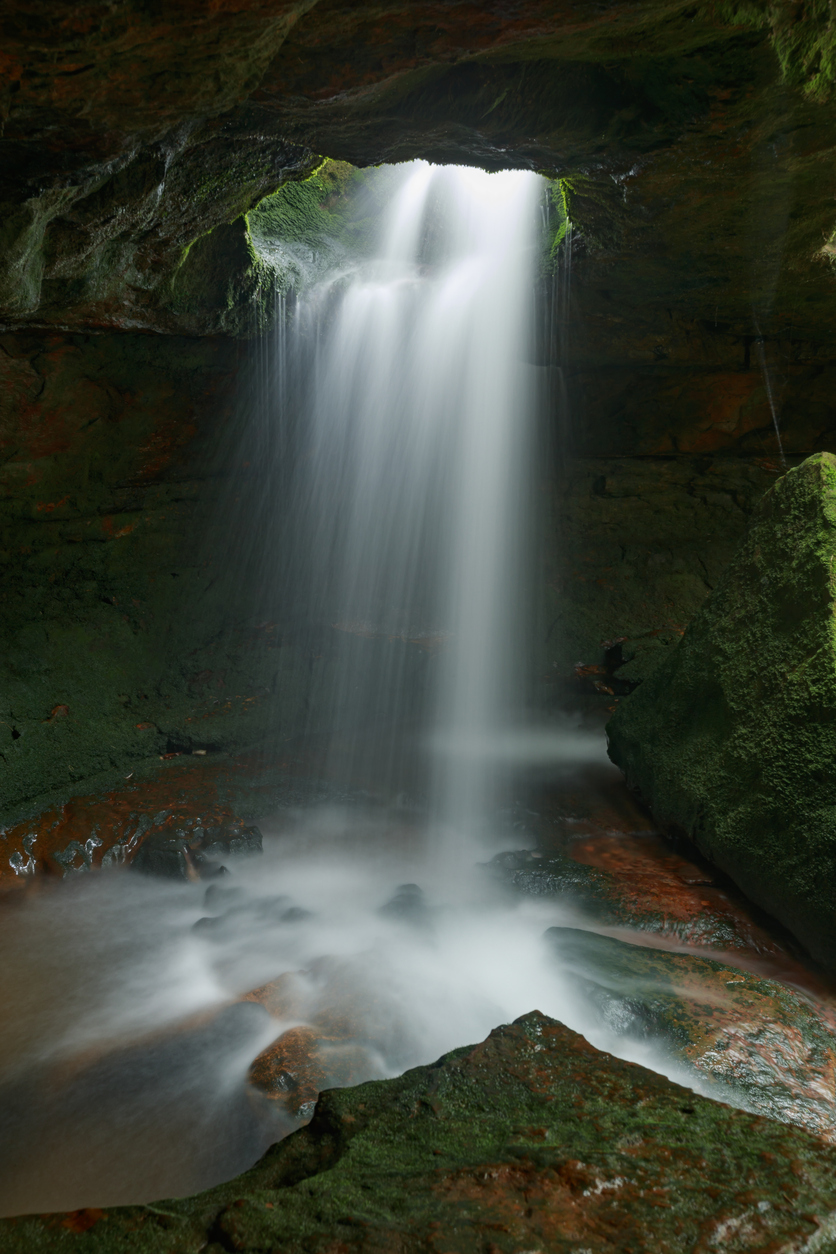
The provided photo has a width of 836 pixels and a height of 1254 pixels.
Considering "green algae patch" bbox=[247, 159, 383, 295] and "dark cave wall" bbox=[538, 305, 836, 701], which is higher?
"green algae patch" bbox=[247, 159, 383, 295]

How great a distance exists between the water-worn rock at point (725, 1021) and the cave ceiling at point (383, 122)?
Answer: 4.35 meters

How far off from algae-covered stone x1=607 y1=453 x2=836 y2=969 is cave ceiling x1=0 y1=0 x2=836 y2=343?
2.07 meters

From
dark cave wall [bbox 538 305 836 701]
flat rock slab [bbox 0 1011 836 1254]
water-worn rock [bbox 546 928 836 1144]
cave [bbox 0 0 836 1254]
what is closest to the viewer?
flat rock slab [bbox 0 1011 836 1254]

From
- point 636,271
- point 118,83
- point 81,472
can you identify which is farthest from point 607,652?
point 118,83

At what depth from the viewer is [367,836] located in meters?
5.73

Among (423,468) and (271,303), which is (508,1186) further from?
(423,468)

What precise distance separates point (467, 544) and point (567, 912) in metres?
6.36

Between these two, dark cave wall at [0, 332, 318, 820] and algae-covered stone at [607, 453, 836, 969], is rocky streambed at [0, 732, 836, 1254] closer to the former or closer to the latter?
algae-covered stone at [607, 453, 836, 969]

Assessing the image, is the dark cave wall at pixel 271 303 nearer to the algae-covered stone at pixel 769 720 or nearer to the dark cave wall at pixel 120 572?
the dark cave wall at pixel 120 572

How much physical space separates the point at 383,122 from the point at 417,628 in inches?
246

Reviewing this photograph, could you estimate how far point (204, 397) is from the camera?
756 centimetres

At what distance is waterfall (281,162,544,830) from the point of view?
26.5 feet

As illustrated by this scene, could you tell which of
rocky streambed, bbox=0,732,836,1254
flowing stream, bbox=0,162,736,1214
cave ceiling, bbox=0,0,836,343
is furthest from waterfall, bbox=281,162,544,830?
rocky streambed, bbox=0,732,836,1254

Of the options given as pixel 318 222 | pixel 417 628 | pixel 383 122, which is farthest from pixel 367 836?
pixel 318 222
